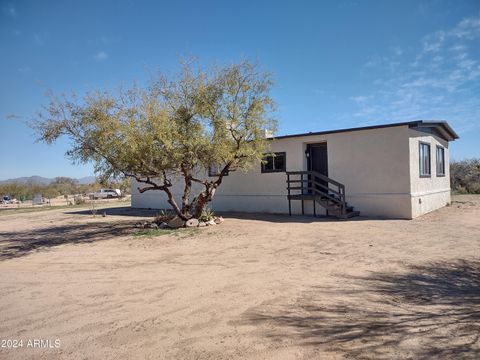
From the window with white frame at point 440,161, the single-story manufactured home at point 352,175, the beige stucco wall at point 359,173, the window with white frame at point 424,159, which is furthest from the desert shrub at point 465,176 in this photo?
the beige stucco wall at point 359,173

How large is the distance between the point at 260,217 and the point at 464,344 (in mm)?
11973

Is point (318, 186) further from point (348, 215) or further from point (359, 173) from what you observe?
point (348, 215)

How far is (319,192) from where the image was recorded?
14398 mm

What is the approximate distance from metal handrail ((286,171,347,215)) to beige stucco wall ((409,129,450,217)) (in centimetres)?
252

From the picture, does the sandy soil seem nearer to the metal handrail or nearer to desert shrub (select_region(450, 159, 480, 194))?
the metal handrail

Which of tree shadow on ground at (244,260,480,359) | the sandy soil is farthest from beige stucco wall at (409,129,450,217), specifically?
tree shadow on ground at (244,260,480,359)

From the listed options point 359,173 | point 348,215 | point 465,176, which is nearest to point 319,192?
point 348,215

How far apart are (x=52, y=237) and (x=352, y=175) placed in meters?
11.4

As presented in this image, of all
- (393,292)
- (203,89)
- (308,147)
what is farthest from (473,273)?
(308,147)

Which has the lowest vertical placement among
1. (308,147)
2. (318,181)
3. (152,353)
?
(152,353)

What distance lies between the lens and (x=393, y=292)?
17.1 feet

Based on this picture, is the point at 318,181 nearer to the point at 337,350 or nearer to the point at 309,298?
the point at 309,298

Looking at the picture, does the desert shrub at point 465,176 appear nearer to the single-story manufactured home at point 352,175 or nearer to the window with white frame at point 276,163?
the single-story manufactured home at point 352,175

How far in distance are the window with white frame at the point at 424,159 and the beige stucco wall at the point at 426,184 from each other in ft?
0.65
